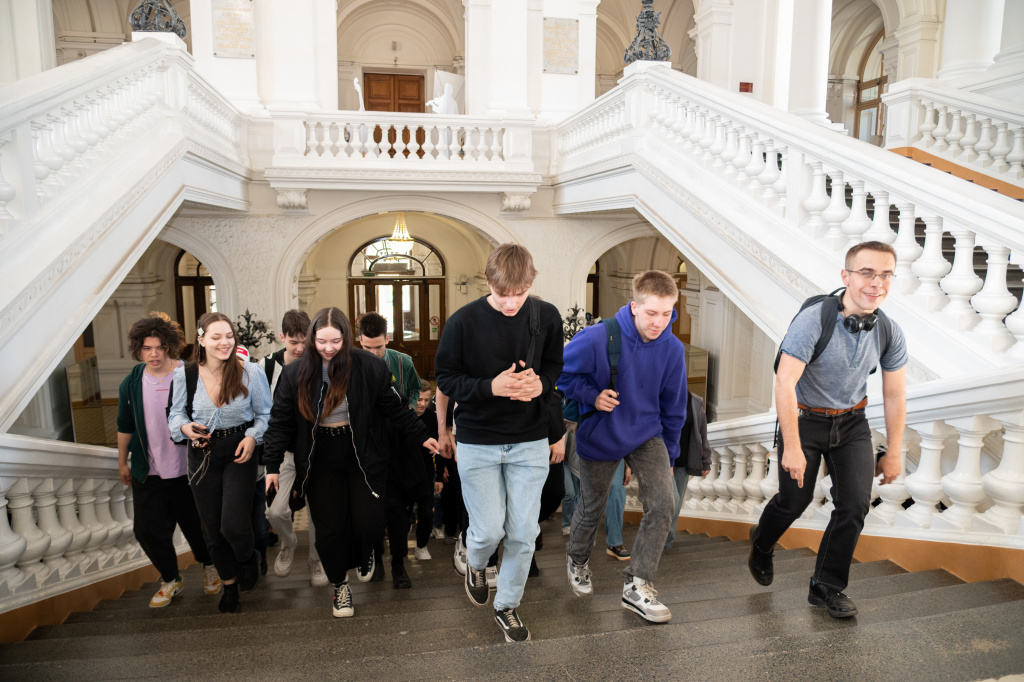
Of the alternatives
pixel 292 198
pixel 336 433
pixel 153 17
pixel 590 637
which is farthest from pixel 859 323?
pixel 292 198

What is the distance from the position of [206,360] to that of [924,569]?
3644 millimetres

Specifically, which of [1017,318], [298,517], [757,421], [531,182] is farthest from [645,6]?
[298,517]

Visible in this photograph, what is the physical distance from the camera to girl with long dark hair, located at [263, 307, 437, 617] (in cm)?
337

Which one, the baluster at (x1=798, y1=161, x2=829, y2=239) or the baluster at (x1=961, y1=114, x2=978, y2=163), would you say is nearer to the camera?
the baluster at (x1=798, y1=161, x2=829, y2=239)

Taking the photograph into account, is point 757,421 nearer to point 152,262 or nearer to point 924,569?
point 924,569

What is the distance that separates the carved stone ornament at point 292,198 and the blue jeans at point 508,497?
741 centimetres

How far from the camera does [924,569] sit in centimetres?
332

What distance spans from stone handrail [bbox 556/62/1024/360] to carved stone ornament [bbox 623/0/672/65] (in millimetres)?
158

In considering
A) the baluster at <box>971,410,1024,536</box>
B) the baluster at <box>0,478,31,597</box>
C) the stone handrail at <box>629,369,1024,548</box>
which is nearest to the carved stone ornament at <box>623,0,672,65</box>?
the stone handrail at <box>629,369,1024,548</box>

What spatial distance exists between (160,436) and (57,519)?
721 millimetres

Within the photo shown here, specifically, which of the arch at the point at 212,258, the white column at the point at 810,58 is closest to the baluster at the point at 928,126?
the white column at the point at 810,58

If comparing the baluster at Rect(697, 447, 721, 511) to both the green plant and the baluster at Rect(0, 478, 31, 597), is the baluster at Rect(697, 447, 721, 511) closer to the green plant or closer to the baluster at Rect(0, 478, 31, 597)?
the baluster at Rect(0, 478, 31, 597)

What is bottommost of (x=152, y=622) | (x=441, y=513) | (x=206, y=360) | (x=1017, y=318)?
(x=441, y=513)

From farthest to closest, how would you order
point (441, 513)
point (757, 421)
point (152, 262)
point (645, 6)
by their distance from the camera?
point (152, 262), point (645, 6), point (441, 513), point (757, 421)
